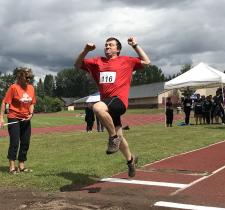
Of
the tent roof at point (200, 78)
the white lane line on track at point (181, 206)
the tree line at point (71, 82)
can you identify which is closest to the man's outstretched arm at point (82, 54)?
the white lane line on track at point (181, 206)

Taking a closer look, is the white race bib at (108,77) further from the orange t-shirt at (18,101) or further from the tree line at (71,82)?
→ the tree line at (71,82)

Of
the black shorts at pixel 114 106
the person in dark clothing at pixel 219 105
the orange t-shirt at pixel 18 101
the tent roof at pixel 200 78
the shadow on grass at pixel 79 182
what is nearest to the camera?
the black shorts at pixel 114 106

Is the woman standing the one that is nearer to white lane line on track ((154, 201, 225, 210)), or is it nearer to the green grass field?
the green grass field

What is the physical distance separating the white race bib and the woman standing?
1.97m

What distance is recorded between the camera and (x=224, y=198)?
594 cm

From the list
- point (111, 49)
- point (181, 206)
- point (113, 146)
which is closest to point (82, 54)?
point (111, 49)

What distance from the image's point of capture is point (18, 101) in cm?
832

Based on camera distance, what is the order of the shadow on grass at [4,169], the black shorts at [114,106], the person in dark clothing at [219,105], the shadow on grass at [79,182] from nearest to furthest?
the black shorts at [114,106] → the shadow on grass at [79,182] → the shadow on grass at [4,169] → the person in dark clothing at [219,105]

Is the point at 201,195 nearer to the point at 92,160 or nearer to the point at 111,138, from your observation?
the point at 111,138

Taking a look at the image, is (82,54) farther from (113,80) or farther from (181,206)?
(181,206)

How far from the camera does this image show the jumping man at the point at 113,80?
21.3 feet

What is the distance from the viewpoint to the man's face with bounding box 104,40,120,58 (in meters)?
6.99

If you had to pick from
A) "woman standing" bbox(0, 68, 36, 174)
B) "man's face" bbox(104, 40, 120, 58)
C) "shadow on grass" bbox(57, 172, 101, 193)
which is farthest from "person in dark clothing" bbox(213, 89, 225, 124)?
"man's face" bbox(104, 40, 120, 58)

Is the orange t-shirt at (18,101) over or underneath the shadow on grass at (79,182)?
over
